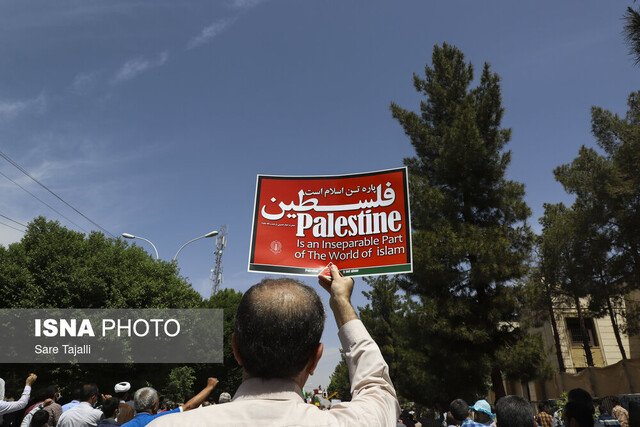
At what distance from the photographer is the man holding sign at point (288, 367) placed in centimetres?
111

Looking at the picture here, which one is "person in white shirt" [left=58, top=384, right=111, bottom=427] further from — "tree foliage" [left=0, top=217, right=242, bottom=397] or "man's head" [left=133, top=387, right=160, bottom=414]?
"tree foliage" [left=0, top=217, right=242, bottom=397]

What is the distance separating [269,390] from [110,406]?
453cm

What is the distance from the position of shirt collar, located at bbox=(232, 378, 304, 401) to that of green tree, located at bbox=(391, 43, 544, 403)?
46.3ft

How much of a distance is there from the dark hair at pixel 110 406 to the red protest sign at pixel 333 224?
270 cm

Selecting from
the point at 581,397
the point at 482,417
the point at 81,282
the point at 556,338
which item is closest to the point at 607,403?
the point at 556,338

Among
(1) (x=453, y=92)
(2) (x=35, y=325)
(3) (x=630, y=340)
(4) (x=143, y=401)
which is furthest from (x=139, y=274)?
(3) (x=630, y=340)

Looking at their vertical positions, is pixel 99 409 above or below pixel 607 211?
below

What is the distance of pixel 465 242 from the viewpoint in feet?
48.5

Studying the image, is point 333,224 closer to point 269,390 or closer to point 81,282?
point 269,390

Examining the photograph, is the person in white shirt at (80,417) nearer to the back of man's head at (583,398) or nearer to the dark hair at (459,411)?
the dark hair at (459,411)

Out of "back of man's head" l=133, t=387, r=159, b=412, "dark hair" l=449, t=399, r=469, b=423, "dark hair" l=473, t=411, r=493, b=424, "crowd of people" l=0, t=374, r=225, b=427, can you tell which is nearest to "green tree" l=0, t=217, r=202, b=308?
"crowd of people" l=0, t=374, r=225, b=427

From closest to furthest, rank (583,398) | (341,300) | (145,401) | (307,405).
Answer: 1. (307,405)
2. (341,300)
3. (583,398)
4. (145,401)

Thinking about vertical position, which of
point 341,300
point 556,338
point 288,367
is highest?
point 556,338

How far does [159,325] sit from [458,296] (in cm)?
1320
